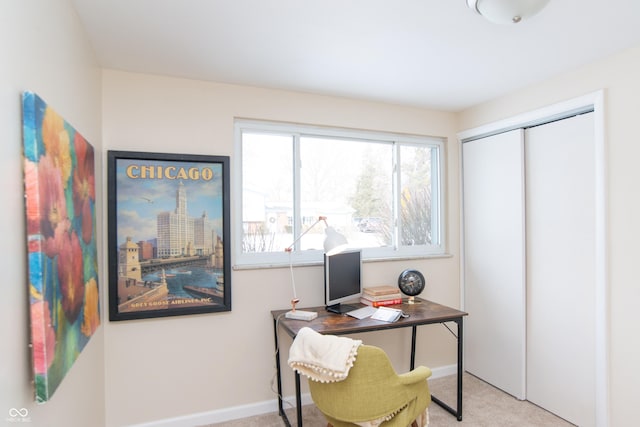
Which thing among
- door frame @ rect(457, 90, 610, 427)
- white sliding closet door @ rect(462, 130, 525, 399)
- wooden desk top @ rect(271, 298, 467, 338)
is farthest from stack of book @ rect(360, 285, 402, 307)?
door frame @ rect(457, 90, 610, 427)

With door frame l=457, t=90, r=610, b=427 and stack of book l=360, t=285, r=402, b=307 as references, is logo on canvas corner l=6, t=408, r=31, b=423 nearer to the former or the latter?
stack of book l=360, t=285, r=402, b=307

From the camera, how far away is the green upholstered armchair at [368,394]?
1727 millimetres

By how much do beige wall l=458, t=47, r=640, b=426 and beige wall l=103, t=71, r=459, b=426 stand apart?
1660 millimetres

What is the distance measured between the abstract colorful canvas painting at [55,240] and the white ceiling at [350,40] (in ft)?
2.38

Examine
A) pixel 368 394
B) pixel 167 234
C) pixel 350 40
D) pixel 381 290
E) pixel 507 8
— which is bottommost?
pixel 368 394

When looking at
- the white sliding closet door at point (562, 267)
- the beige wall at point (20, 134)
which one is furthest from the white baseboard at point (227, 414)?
the white sliding closet door at point (562, 267)

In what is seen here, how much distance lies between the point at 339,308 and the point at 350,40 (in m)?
1.84

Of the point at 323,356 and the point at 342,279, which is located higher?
the point at 342,279

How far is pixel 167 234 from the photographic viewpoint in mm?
2451

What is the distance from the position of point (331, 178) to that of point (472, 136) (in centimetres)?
139

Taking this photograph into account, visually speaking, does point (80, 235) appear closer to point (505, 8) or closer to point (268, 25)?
point (268, 25)

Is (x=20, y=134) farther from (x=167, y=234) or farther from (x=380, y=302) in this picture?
(x=380, y=302)

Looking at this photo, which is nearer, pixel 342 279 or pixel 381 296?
pixel 342 279

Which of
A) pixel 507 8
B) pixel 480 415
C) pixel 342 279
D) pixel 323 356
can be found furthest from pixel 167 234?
pixel 480 415
